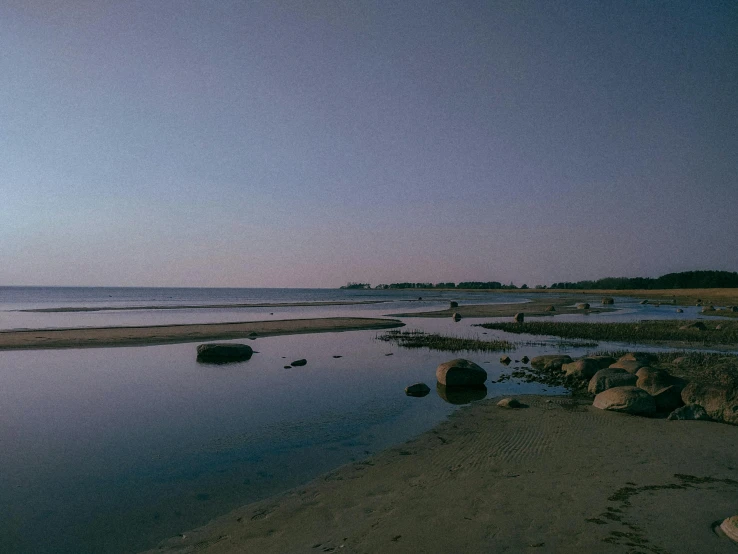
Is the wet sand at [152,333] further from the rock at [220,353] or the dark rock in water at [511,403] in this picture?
the dark rock in water at [511,403]

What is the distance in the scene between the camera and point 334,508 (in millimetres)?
7516

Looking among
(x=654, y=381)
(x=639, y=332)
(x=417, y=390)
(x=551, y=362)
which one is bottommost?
(x=417, y=390)

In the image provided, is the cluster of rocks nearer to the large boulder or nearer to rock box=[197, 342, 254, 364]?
the large boulder

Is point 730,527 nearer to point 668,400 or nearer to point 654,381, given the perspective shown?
point 668,400

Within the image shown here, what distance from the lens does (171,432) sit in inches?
477

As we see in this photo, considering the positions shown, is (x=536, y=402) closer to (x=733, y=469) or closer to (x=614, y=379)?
(x=614, y=379)

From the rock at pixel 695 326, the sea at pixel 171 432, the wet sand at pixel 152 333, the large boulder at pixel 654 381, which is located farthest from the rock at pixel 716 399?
the wet sand at pixel 152 333

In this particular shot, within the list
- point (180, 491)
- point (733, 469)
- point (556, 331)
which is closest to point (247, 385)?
point (180, 491)

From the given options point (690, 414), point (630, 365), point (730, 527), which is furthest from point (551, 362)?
point (730, 527)

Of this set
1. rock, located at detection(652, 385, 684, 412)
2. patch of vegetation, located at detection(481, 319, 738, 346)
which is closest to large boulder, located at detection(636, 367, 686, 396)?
rock, located at detection(652, 385, 684, 412)

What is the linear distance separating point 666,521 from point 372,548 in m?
4.48

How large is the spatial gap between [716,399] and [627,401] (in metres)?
2.28

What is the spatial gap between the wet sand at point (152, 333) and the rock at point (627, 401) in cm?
2758

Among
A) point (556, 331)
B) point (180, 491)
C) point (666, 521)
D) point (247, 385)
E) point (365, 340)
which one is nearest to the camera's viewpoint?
point (666, 521)
